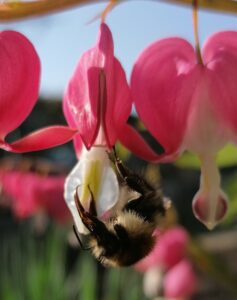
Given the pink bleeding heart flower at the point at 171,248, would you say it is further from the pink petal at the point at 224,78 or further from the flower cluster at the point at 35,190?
the pink petal at the point at 224,78

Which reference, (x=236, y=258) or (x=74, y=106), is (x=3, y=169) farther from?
(x=236, y=258)

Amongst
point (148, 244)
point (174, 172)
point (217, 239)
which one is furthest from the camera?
point (174, 172)

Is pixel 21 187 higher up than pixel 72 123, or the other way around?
pixel 72 123

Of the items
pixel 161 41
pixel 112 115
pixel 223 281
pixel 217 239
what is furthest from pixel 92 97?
pixel 217 239

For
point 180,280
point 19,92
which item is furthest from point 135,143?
point 180,280

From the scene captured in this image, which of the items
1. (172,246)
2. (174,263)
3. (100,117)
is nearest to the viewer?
(100,117)

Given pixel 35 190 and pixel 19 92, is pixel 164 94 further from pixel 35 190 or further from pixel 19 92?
pixel 35 190

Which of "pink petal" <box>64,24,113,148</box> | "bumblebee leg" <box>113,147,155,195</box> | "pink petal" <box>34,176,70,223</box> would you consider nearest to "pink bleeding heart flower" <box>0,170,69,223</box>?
"pink petal" <box>34,176,70,223</box>

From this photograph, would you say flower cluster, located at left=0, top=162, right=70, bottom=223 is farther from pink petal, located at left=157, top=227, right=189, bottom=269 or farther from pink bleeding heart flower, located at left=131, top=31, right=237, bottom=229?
pink bleeding heart flower, located at left=131, top=31, right=237, bottom=229
